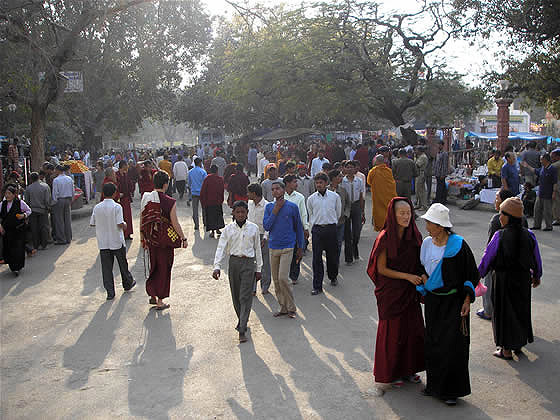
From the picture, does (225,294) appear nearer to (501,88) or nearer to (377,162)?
(377,162)

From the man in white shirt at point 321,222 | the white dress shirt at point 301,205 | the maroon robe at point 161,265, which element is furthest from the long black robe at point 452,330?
the maroon robe at point 161,265

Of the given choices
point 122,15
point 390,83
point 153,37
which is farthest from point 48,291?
point 153,37

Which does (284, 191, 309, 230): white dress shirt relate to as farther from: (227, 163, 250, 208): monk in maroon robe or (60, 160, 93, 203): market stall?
(60, 160, 93, 203): market stall

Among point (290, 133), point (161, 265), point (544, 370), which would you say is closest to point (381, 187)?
point (161, 265)

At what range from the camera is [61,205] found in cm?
1233

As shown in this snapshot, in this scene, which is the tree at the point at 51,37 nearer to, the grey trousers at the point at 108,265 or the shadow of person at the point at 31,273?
the shadow of person at the point at 31,273

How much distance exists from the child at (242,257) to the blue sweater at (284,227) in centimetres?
66

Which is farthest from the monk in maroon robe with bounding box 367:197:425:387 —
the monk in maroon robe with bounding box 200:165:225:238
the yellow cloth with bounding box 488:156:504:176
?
the yellow cloth with bounding box 488:156:504:176

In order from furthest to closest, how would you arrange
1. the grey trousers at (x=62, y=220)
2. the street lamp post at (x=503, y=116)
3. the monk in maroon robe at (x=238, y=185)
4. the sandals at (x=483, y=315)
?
1. the street lamp post at (x=503, y=116)
2. the grey trousers at (x=62, y=220)
3. the monk in maroon robe at (x=238, y=185)
4. the sandals at (x=483, y=315)

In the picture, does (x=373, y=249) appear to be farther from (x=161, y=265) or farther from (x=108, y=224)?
(x=108, y=224)

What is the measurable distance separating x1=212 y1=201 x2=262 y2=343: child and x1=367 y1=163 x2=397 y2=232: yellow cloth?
16.0ft

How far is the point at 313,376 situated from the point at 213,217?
7.34 meters

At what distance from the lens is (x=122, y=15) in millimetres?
17781

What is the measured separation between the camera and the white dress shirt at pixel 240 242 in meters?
6.24
